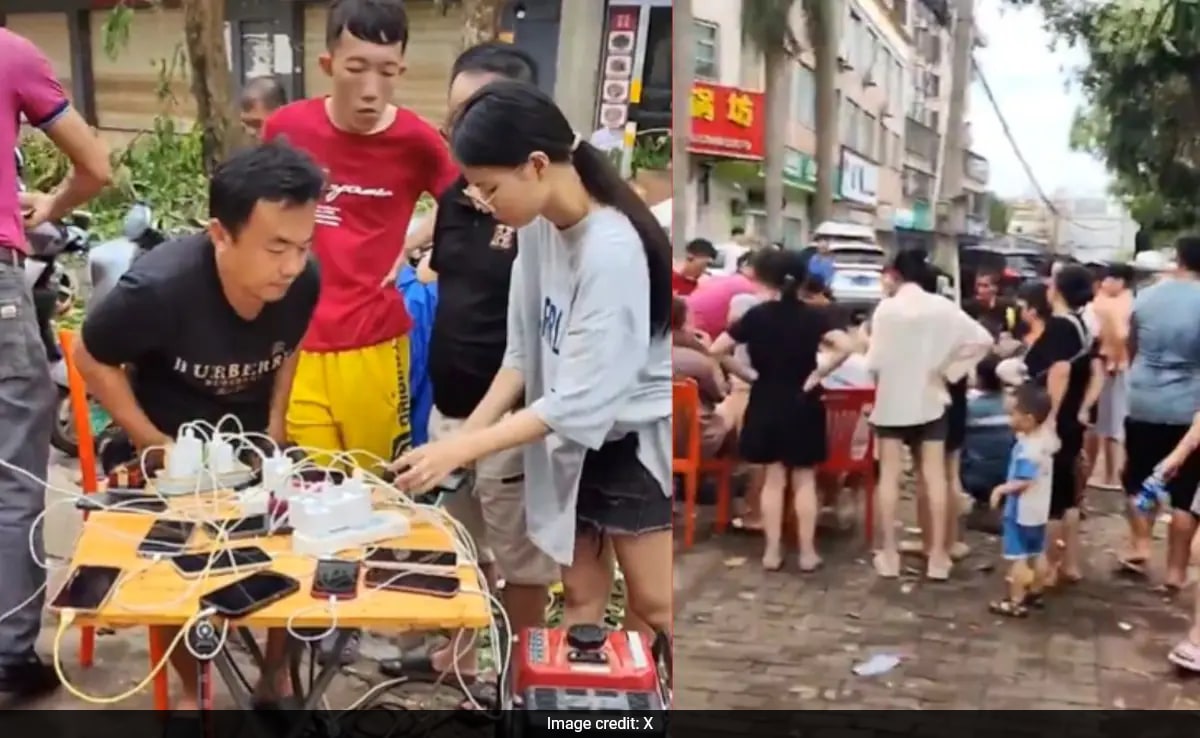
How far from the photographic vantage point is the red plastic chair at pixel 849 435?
4.75 ft

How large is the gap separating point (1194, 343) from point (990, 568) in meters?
0.35

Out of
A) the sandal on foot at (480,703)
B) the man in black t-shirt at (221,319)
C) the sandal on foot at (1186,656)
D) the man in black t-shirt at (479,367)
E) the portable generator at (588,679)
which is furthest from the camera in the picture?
the sandal on foot at (480,703)

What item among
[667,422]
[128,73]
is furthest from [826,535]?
[128,73]

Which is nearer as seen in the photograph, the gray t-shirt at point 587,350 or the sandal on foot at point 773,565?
the sandal on foot at point 773,565

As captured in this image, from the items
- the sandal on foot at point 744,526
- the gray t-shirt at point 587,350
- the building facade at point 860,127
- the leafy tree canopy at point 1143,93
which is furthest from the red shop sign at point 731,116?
the sandal on foot at point 744,526

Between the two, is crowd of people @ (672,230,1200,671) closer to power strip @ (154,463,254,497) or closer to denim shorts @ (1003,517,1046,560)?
denim shorts @ (1003,517,1046,560)

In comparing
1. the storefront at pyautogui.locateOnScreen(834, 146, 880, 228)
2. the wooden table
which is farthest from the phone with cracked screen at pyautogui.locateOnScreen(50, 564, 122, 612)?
the storefront at pyautogui.locateOnScreen(834, 146, 880, 228)

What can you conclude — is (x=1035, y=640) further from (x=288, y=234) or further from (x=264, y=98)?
(x=264, y=98)

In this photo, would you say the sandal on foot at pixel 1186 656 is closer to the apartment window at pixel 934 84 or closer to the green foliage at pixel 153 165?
the apartment window at pixel 934 84

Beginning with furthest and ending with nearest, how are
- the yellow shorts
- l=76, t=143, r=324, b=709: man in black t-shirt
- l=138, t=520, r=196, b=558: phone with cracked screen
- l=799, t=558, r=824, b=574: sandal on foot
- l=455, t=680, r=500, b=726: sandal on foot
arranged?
l=455, t=680, r=500, b=726: sandal on foot < the yellow shorts < l=76, t=143, r=324, b=709: man in black t-shirt < l=138, t=520, r=196, b=558: phone with cracked screen < l=799, t=558, r=824, b=574: sandal on foot

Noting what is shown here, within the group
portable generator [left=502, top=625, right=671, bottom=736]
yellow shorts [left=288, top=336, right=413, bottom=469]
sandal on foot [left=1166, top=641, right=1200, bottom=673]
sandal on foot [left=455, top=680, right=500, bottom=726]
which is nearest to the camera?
sandal on foot [left=1166, top=641, right=1200, bottom=673]

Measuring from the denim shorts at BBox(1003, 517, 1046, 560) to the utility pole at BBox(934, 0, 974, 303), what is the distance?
11.1 inches

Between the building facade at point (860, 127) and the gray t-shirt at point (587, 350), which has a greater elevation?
the building facade at point (860, 127)

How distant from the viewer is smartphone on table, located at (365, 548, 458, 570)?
62.8 inches
